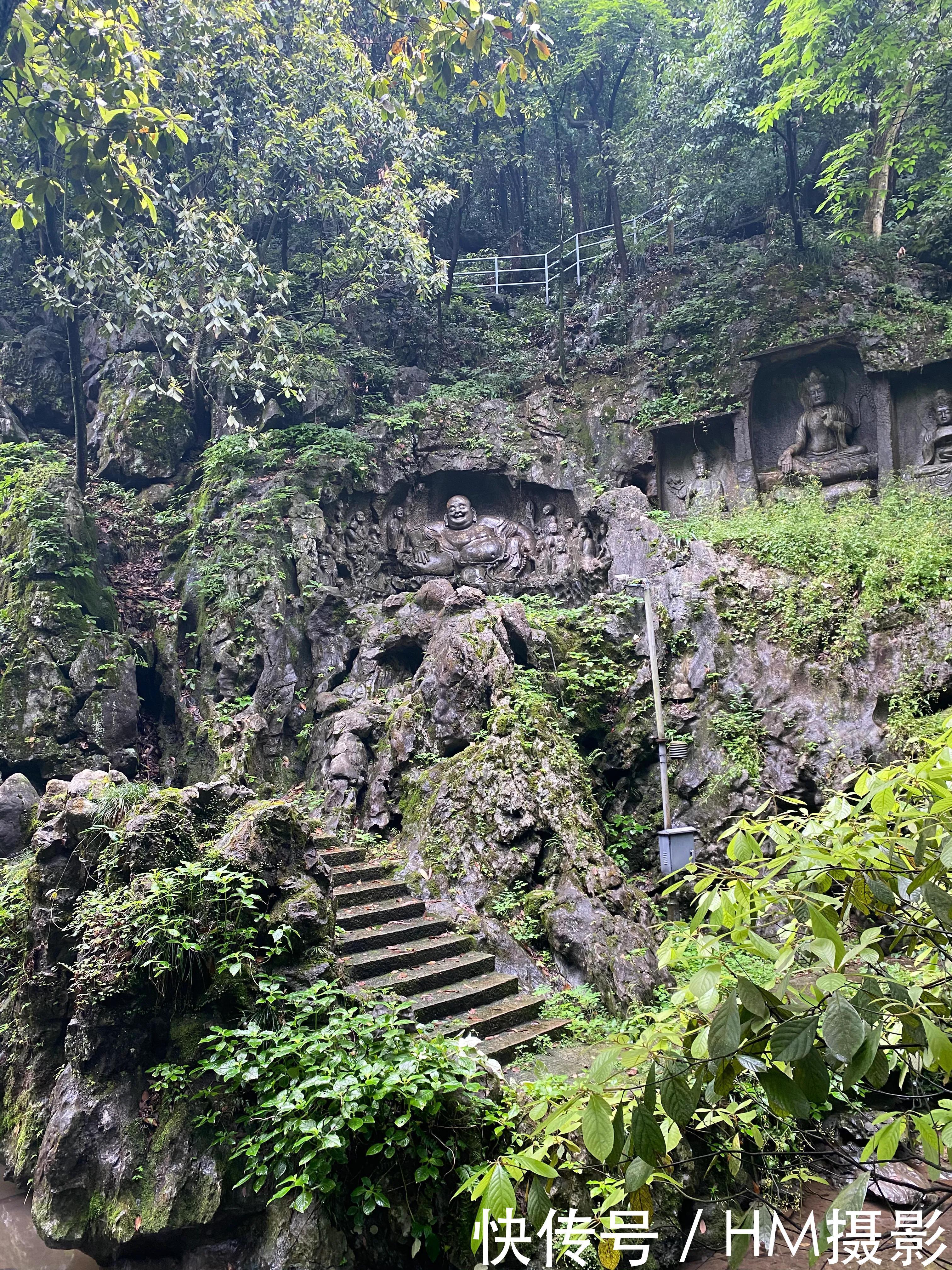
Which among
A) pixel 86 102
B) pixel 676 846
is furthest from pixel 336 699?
pixel 86 102

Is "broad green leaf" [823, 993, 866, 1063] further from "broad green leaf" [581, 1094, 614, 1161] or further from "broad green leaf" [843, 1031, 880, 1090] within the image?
"broad green leaf" [581, 1094, 614, 1161]

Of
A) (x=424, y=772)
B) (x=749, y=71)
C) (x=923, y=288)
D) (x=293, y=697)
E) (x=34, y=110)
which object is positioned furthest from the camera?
(x=749, y=71)

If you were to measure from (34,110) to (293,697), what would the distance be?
6912 millimetres

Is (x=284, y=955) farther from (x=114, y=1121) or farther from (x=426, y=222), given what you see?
(x=426, y=222)

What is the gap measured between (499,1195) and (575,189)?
18742mm

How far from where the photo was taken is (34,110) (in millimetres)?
4043

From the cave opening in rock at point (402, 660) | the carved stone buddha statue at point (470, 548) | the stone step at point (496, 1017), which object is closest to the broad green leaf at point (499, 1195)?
the stone step at point (496, 1017)

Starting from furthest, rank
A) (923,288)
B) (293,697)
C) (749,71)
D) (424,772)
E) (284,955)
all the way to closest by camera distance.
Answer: (749,71)
(923,288)
(293,697)
(424,772)
(284,955)

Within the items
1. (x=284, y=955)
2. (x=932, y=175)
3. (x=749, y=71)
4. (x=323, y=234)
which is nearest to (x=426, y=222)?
(x=323, y=234)

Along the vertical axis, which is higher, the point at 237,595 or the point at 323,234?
the point at 323,234

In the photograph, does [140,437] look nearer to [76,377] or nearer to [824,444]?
[76,377]

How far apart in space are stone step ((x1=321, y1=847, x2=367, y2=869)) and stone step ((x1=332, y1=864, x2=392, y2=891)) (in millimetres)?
32

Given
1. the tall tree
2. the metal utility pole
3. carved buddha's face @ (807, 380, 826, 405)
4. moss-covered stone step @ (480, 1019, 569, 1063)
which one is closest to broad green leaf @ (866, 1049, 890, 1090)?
moss-covered stone step @ (480, 1019, 569, 1063)

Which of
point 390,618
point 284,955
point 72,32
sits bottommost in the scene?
point 284,955
